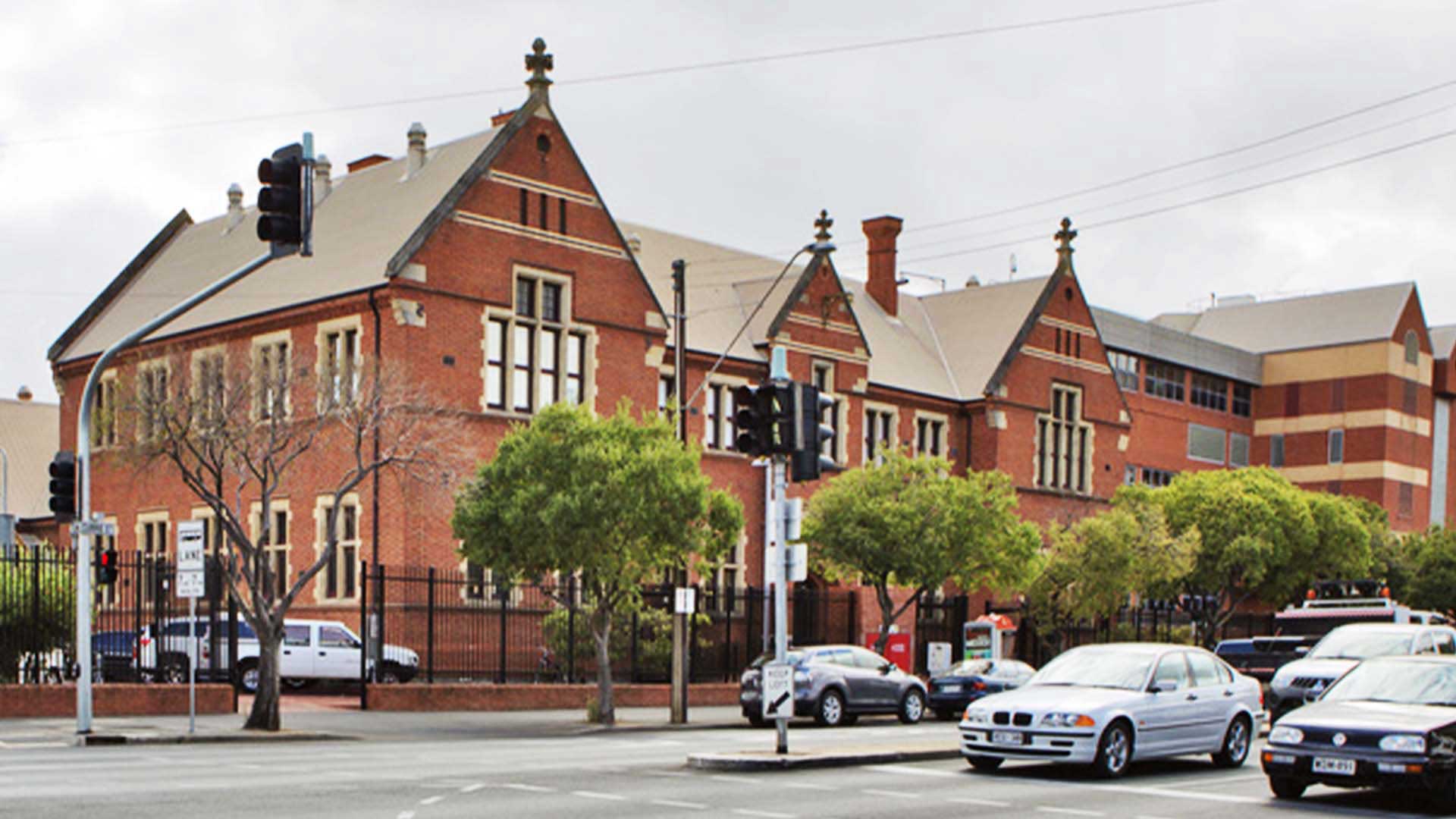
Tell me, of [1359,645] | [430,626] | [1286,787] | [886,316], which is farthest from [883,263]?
[1286,787]

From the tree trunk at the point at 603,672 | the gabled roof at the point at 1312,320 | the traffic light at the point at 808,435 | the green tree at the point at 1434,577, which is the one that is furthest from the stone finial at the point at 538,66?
the gabled roof at the point at 1312,320

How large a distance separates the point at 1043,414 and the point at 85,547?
37.3 metres

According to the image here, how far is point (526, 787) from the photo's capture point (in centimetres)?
1611

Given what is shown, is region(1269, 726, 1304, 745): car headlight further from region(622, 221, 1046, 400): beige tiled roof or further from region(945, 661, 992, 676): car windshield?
region(622, 221, 1046, 400): beige tiled roof

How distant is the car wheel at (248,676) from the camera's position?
111ft

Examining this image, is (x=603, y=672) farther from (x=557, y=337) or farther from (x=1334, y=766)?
(x=1334, y=766)

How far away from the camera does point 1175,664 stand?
1878cm

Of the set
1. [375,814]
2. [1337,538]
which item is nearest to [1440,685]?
[375,814]

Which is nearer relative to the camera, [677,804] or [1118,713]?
[677,804]

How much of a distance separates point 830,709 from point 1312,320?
57.8 metres

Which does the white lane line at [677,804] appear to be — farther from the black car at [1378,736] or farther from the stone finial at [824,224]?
the stone finial at [824,224]

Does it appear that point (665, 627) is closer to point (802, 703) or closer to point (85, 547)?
point (802, 703)

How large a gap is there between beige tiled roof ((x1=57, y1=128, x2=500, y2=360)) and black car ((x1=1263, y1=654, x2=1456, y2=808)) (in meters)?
25.5

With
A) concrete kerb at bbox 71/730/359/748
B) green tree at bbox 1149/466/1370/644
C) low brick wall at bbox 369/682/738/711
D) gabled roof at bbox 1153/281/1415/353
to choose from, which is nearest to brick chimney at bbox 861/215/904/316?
green tree at bbox 1149/466/1370/644
